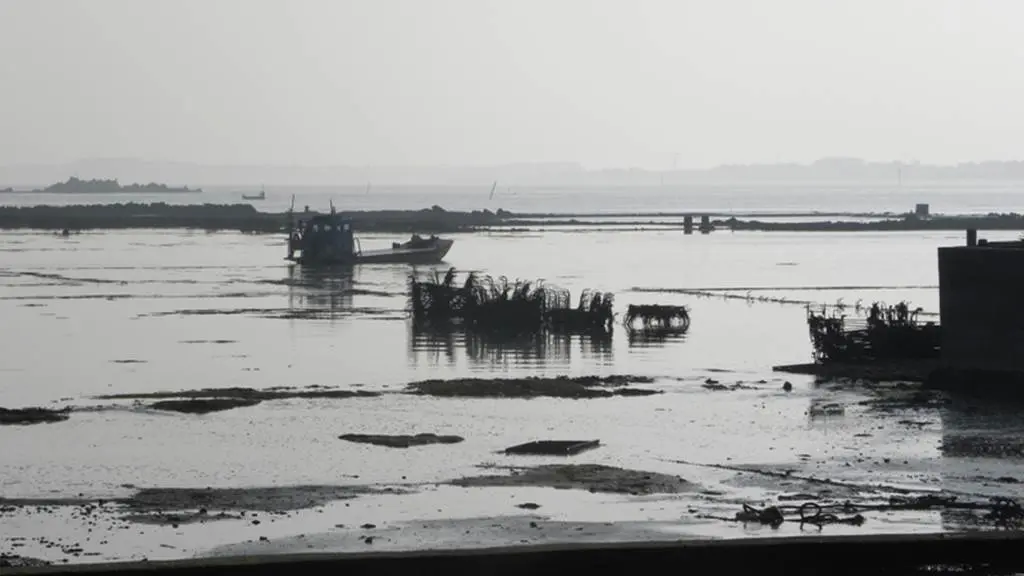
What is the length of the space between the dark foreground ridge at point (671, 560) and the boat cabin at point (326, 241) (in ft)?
260

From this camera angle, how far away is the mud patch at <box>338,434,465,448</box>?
84.9 feet

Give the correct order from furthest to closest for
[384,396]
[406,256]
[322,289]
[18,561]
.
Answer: [406,256] → [322,289] → [384,396] → [18,561]

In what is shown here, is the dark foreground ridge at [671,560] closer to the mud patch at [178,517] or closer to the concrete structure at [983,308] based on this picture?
the mud patch at [178,517]

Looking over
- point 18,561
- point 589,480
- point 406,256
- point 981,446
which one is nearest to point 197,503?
point 18,561

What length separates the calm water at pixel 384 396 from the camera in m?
22.4

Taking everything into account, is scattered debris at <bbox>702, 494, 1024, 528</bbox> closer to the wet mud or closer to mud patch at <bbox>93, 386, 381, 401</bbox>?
the wet mud

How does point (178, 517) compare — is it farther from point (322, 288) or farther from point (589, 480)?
point (322, 288)

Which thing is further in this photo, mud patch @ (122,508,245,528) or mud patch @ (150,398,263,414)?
mud patch @ (150,398,263,414)

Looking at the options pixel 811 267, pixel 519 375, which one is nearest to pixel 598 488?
pixel 519 375

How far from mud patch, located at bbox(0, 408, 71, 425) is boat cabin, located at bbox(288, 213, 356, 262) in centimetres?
5800

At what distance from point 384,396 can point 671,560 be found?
23.9m

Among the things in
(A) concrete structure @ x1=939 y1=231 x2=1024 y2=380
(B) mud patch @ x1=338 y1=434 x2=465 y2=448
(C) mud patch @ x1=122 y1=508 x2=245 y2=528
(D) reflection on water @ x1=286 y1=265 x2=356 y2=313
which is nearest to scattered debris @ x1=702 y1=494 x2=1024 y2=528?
(C) mud patch @ x1=122 y1=508 x2=245 y2=528

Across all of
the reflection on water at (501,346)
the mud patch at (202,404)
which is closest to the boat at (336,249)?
the reflection on water at (501,346)

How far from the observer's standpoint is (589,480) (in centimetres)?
2188
